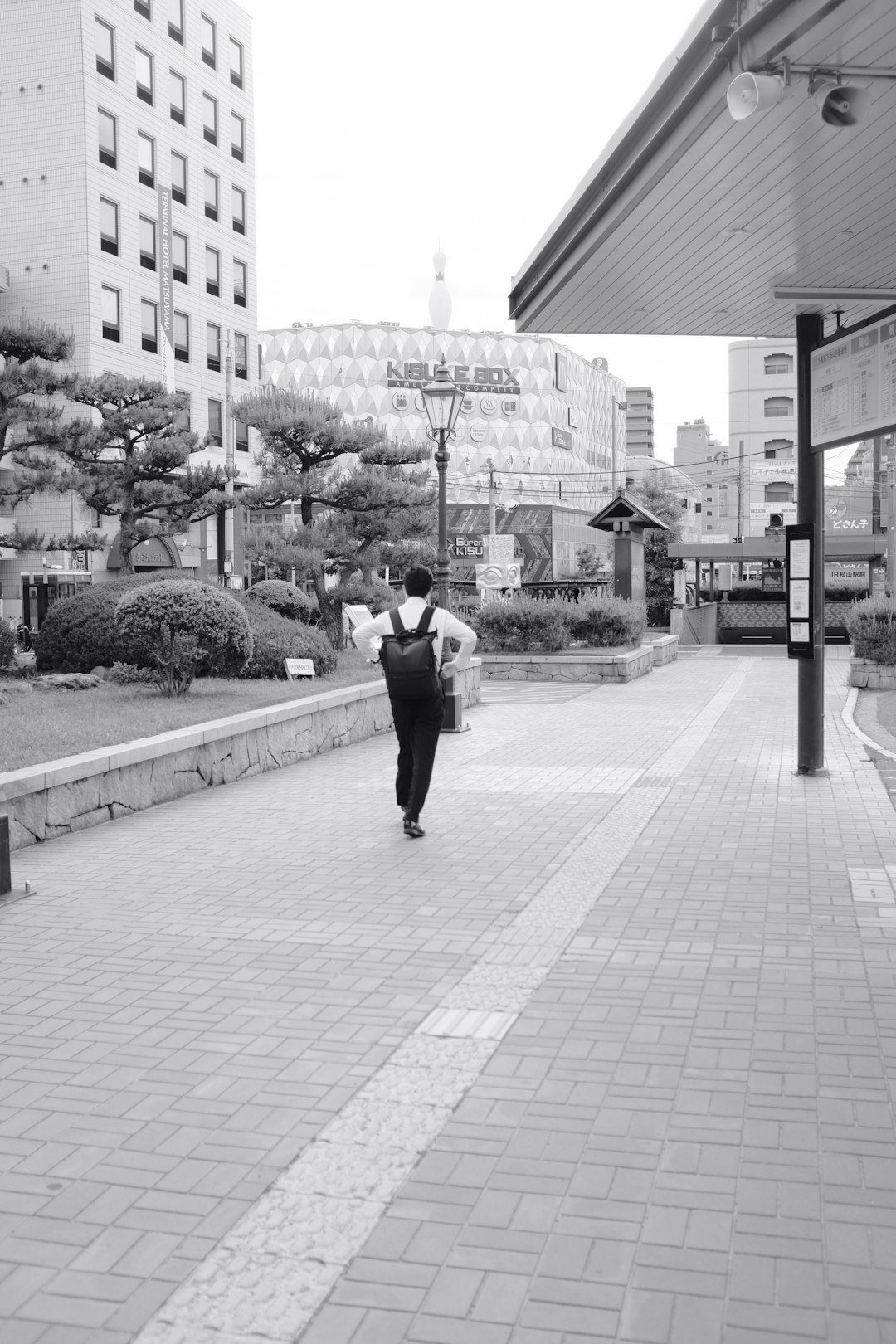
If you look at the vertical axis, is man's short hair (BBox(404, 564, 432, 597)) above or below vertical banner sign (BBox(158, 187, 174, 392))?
below

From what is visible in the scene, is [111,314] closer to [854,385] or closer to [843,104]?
[854,385]

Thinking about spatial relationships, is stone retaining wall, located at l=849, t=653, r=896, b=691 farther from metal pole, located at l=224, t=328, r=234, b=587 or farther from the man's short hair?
metal pole, located at l=224, t=328, r=234, b=587

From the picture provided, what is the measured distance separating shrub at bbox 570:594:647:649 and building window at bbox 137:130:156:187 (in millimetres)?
22342

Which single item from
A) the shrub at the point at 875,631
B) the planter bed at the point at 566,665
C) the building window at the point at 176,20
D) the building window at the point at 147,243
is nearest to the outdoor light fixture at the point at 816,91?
the shrub at the point at 875,631

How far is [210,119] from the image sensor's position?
4388cm

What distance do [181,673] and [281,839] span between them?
5899mm

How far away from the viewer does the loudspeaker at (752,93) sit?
527 centimetres

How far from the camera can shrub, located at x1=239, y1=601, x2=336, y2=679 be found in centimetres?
1694

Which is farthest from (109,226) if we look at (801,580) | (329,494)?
(801,580)

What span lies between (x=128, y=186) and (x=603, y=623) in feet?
72.9

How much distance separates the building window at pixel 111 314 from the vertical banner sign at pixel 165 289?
1.65 meters

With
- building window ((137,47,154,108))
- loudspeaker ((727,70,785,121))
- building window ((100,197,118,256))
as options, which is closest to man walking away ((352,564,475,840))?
loudspeaker ((727,70,785,121))

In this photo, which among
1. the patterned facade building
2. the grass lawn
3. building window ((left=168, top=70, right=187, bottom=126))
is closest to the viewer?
the grass lawn

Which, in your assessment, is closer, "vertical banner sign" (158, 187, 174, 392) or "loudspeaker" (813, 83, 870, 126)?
"loudspeaker" (813, 83, 870, 126)
